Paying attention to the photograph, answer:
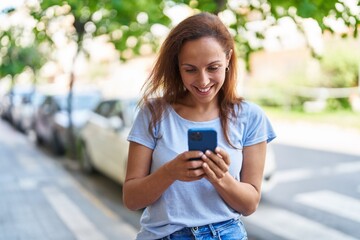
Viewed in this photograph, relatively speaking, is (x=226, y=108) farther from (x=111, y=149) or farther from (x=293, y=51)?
(x=293, y=51)

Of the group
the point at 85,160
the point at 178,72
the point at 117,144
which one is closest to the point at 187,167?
the point at 178,72

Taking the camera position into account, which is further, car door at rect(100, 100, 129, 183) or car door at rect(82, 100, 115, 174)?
car door at rect(82, 100, 115, 174)

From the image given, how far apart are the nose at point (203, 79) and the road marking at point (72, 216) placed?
412cm

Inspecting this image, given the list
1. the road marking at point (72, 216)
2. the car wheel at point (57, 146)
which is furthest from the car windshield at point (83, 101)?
the road marking at point (72, 216)

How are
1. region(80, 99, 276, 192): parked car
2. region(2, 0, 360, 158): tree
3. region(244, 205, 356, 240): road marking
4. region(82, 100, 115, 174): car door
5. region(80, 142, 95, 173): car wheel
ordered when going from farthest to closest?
1. region(80, 142, 95, 173): car wheel
2. region(82, 100, 115, 174): car door
3. region(80, 99, 276, 192): parked car
4. region(244, 205, 356, 240): road marking
5. region(2, 0, 360, 158): tree

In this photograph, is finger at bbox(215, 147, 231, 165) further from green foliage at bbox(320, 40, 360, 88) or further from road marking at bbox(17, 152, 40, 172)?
green foliage at bbox(320, 40, 360, 88)

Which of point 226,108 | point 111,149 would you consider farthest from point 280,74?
point 226,108

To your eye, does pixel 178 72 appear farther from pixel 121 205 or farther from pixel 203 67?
pixel 121 205

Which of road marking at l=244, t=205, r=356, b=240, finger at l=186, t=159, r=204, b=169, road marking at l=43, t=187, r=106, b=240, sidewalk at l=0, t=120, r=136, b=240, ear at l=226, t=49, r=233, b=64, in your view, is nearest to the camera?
finger at l=186, t=159, r=204, b=169

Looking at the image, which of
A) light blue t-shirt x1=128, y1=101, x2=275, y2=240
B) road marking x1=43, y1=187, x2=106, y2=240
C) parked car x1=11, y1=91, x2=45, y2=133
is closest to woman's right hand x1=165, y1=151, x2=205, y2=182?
light blue t-shirt x1=128, y1=101, x2=275, y2=240

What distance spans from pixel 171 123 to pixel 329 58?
1916 centimetres

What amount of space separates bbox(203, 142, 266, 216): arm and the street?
3945mm

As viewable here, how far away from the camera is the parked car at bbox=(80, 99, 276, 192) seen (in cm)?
709

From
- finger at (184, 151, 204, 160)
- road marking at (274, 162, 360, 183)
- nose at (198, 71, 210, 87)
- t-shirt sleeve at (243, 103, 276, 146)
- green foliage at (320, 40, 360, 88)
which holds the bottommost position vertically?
road marking at (274, 162, 360, 183)
